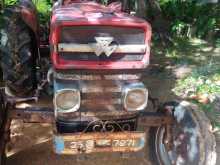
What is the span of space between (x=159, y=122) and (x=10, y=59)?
196 cm

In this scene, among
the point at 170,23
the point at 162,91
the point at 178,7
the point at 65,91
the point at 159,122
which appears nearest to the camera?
the point at 65,91

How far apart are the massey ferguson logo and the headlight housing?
1.21ft

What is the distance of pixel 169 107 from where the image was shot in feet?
14.2

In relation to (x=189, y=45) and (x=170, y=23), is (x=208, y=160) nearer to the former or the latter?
(x=189, y=45)

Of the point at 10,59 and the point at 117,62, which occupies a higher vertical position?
the point at 117,62

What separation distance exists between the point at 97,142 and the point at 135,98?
54cm

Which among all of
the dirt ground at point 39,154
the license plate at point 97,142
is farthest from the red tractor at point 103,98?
the dirt ground at point 39,154

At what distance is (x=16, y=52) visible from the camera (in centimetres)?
493

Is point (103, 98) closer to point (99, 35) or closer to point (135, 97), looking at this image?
point (135, 97)

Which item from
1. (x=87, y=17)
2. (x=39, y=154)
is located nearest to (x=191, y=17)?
(x=39, y=154)

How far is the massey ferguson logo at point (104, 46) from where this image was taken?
146 inches

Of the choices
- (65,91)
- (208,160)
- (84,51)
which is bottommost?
(208,160)

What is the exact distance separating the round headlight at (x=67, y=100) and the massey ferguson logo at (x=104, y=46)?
1.35 ft

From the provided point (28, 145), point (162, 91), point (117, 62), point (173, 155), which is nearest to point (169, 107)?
point (173, 155)
